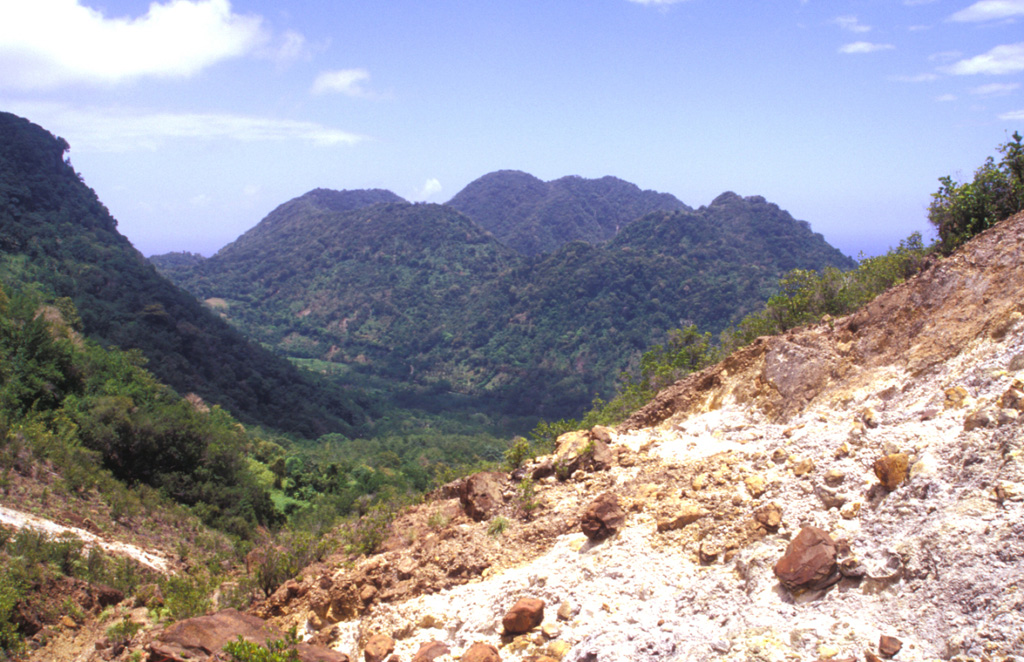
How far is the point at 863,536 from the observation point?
527 centimetres

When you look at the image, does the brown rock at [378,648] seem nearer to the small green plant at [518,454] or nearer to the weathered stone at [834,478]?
the small green plant at [518,454]

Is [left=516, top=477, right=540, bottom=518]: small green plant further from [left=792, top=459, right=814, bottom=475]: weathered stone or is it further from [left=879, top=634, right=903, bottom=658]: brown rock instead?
[left=879, top=634, right=903, bottom=658]: brown rock

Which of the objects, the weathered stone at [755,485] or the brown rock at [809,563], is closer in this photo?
the brown rock at [809,563]

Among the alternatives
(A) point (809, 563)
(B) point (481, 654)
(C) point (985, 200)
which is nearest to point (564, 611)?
(B) point (481, 654)

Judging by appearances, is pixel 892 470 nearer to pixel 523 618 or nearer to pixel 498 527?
pixel 523 618

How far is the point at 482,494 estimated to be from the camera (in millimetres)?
8773

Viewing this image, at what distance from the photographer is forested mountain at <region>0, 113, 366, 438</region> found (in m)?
39.9

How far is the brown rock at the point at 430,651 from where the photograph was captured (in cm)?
596

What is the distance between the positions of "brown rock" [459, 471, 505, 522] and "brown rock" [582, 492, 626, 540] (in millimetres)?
1869

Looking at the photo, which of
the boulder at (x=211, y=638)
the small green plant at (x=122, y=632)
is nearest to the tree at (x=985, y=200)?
the boulder at (x=211, y=638)

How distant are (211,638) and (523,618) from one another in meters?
3.38

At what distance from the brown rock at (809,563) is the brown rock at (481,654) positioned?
106 inches

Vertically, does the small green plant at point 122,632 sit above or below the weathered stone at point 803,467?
below

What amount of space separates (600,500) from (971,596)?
369 cm
